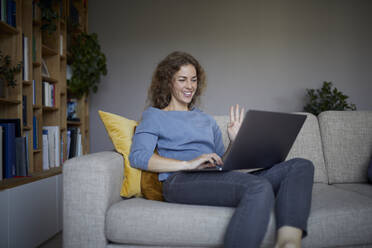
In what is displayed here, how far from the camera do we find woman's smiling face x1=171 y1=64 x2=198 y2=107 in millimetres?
1585

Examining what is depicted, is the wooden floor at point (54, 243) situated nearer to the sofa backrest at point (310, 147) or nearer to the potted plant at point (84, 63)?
the sofa backrest at point (310, 147)

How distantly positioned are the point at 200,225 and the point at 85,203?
47 cm

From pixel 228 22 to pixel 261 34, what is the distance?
41 cm

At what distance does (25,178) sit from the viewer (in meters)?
1.80

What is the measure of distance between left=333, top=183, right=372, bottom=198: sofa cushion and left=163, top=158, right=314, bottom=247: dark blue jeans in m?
0.53

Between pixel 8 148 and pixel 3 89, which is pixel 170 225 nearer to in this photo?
pixel 8 148

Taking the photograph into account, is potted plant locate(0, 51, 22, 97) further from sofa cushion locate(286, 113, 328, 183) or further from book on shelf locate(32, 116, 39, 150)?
sofa cushion locate(286, 113, 328, 183)

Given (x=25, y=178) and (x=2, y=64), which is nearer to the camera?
(x=25, y=178)

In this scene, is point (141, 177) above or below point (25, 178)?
above

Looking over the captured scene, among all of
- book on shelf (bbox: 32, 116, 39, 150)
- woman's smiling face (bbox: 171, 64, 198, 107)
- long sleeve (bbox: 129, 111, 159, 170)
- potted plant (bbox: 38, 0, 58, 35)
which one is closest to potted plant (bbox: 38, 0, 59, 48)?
potted plant (bbox: 38, 0, 58, 35)

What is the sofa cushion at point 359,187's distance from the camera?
1480 millimetres

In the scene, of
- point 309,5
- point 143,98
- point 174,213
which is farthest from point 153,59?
point 174,213

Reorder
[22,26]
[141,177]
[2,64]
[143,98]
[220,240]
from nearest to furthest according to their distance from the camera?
[220,240], [141,177], [2,64], [22,26], [143,98]

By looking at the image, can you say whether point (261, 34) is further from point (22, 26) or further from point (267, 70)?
→ point (22, 26)
